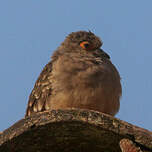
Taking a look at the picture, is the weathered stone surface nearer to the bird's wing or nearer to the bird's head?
the bird's wing

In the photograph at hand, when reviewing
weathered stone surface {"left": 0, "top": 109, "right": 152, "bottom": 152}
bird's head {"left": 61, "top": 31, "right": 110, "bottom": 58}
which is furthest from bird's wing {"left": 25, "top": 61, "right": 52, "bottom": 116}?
weathered stone surface {"left": 0, "top": 109, "right": 152, "bottom": 152}

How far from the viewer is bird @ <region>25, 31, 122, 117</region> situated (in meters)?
5.32

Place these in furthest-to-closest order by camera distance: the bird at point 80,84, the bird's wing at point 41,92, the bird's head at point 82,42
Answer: the bird's head at point 82,42
the bird's wing at point 41,92
the bird at point 80,84

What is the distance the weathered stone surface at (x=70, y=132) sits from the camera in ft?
10.3

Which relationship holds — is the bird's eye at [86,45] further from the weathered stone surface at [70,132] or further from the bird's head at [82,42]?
the weathered stone surface at [70,132]

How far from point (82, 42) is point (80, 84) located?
173 cm

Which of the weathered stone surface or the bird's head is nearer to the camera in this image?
the weathered stone surface

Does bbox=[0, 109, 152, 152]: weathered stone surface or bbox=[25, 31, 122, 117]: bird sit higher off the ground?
bbox=[25, 31, 122, 117]: bird

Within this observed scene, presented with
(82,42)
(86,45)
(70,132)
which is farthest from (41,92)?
(70,132)

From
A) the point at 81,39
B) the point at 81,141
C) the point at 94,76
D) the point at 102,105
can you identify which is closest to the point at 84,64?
the point at 94,76

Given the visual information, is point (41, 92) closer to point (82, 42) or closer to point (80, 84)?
point (80, 84)

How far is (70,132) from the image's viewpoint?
3.27 m

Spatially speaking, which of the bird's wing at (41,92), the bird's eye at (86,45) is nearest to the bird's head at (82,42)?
the bird's eye at (86,45)

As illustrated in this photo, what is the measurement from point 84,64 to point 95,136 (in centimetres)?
246
